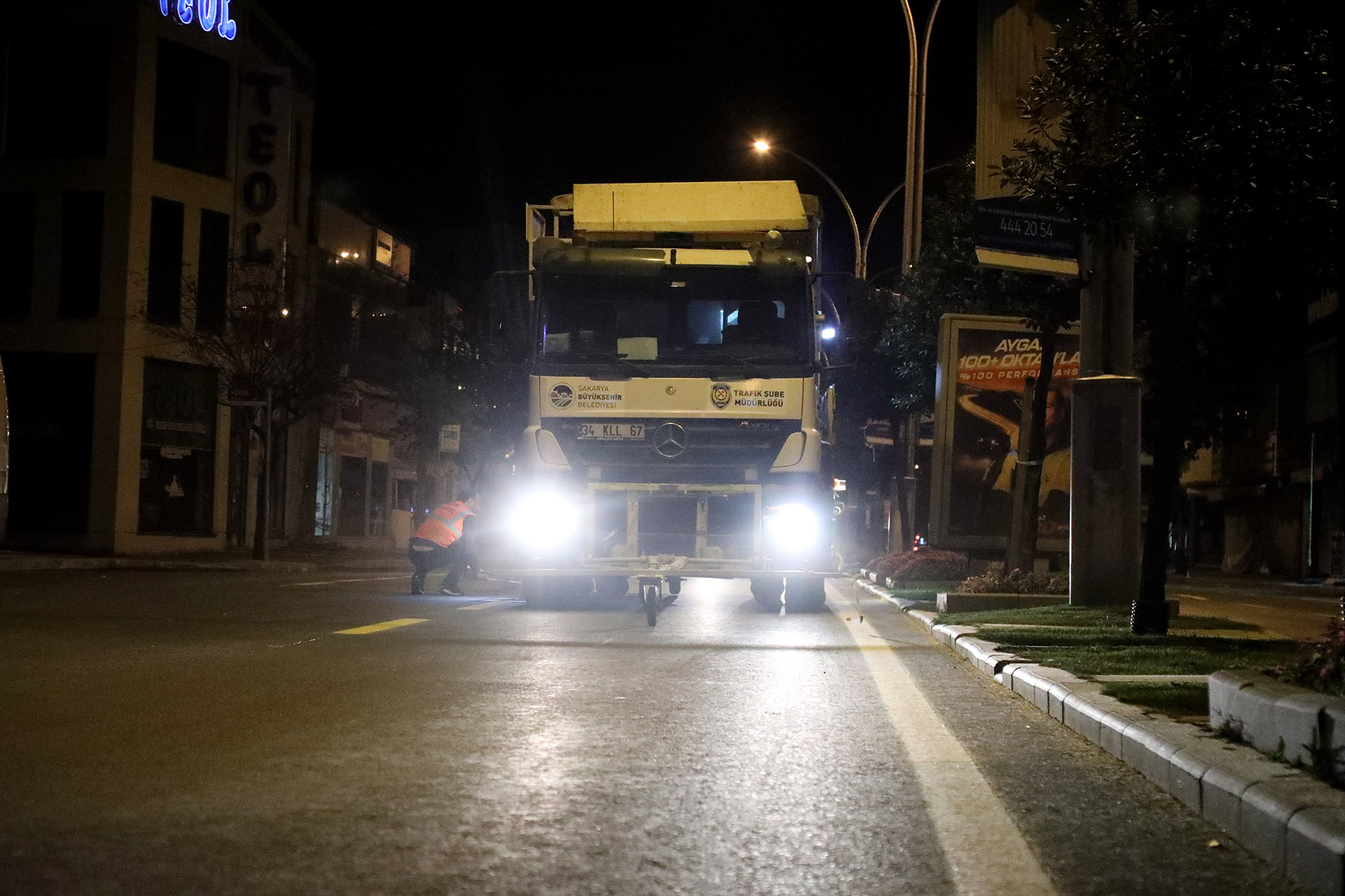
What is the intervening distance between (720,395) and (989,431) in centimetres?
843

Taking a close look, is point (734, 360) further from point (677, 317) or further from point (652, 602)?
point (652, 602)

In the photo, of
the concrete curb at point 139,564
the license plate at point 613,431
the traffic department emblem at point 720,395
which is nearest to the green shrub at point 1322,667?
the traffic department emblem at point 720,395

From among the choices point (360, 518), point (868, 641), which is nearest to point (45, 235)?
point (360, 518)

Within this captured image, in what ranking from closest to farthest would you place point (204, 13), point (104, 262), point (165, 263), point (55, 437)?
point (104, 262)
point (55, 437)
point (165, 263)
point (204, 13)

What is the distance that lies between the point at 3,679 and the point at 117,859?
4733 millimetres

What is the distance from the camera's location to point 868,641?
13.3 metres

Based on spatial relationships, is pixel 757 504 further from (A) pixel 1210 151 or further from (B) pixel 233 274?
(B) pixel 233 274

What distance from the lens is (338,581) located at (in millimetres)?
24297

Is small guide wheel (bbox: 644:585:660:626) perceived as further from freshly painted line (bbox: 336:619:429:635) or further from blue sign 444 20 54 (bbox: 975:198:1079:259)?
blue sign 444 20 54 (bbox: 975:198:1079:259)

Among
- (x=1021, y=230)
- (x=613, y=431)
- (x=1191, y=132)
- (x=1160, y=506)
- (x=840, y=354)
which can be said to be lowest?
(x=1160, y=506)

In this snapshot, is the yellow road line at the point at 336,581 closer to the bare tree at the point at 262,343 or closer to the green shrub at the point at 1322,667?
the bare tree at the point at 262,343

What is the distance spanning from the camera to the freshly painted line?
41.2ft

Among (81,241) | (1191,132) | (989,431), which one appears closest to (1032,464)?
(989,431)

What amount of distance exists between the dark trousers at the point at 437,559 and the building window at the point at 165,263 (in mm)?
17720
